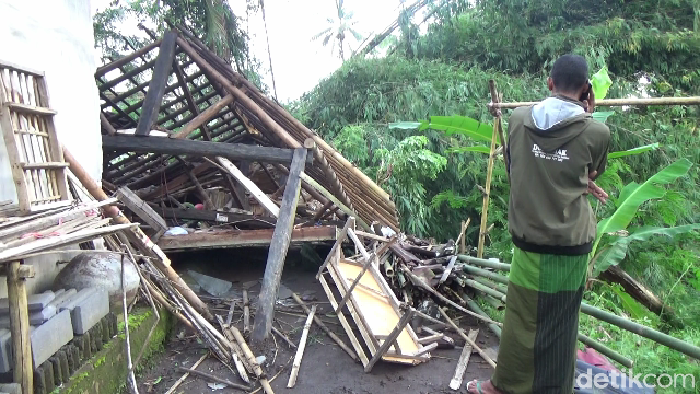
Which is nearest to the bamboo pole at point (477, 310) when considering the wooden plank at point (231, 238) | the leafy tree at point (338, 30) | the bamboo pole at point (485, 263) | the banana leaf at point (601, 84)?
the bamboo pole at point (485, 263)

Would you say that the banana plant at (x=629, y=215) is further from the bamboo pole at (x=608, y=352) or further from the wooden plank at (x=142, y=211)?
the wooden plank at (x=142, y=211)

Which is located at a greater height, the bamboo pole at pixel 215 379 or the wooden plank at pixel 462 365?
the bamboo pole at pixel 215 379

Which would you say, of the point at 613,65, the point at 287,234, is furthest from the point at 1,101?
the point at 613,65

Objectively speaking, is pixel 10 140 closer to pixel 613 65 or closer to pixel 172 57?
pixel 172 57

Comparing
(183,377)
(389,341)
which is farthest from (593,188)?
(183,377)

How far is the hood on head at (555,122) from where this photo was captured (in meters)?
2.34

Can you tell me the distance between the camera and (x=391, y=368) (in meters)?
4.14

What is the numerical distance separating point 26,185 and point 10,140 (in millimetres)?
302

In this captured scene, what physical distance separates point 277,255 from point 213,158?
2.14m

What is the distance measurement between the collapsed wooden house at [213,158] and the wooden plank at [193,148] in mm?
12

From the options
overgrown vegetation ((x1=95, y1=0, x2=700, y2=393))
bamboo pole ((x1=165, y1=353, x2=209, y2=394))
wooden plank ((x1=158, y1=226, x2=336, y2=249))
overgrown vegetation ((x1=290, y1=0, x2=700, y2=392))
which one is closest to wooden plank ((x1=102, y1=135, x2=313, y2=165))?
wooden plank ((x1=158, y1=226, x2=336, y2=249))

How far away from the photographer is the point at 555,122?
2369 mm

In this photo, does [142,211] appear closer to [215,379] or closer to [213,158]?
[213,158]

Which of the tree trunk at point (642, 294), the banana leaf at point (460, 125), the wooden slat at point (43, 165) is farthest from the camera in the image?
the tree trunk at point (642, 294)
